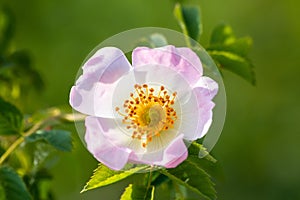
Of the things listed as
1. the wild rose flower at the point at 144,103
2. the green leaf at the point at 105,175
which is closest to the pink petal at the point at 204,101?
the wild rose flower at the point at 144,103

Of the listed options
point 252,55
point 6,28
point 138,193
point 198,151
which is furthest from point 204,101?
point 252,55

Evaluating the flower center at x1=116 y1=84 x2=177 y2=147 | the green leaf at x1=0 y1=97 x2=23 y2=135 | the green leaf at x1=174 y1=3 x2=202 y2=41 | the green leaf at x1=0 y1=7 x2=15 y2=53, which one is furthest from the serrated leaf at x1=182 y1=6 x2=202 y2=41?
the green leaf at x1=0 y1=7 x2=15 y2=53

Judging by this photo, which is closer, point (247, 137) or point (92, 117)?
point (92, 117)

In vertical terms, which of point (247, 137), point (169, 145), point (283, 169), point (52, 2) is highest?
point (169, 145)

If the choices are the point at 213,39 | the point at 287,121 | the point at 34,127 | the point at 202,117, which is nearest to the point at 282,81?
the point at 287,121

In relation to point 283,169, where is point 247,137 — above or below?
above

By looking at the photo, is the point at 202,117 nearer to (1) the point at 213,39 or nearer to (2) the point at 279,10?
(1) the point at 213,39

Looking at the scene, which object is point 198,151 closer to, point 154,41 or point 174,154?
point 174,154
